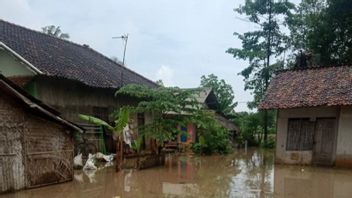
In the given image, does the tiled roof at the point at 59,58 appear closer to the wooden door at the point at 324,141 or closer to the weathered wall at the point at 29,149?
the weathered wall at the point at 29,149

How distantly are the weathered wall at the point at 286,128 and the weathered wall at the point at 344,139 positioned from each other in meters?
0.41

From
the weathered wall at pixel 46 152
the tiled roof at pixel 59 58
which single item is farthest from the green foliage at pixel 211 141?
the weathered wall at pixel 46 152

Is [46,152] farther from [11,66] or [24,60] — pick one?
[11,66]

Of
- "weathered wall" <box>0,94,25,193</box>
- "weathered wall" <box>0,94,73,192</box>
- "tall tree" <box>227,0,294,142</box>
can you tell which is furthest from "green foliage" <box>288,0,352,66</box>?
"weathered wall" <box>0,94,25,193</box>

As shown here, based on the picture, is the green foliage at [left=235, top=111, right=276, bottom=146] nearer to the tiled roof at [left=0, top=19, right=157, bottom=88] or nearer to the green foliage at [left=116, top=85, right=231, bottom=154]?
the tiled roof at [left=0, top=19, right=157, bottom=88]

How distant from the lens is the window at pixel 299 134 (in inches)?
637

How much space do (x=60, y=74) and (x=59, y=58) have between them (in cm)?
240

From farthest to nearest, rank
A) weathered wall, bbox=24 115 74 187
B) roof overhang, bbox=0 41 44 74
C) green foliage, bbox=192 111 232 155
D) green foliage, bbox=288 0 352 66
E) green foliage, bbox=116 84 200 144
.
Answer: green foliage, bbox=288 0 352 66, green foliage, bbox=192 111 232 155, green foliage, bbox=116 84 200 144, roof overhang, bbox=0 41 44 74, weathered wall, bbox=24 115 74 187

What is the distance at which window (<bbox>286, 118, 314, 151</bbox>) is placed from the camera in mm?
16188

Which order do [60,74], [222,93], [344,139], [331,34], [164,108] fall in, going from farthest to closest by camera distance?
[222,93], [331,34], [344,139], [60,74], [164,108]

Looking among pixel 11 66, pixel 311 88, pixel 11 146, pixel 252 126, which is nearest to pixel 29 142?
pixel 11 146

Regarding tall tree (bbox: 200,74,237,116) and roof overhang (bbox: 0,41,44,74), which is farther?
tall tree (bbox: 200,74,237,116)

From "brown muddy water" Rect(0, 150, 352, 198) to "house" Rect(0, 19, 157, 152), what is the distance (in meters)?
3.80

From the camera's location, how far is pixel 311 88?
54.3 feet
